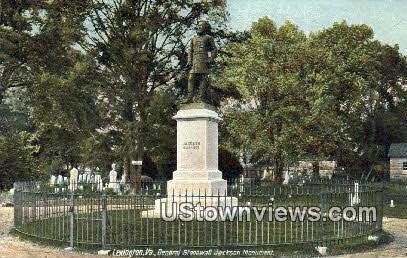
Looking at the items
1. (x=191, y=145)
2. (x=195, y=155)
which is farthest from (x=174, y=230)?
(x=191, y=145)

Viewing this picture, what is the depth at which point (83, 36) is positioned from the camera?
114 ft

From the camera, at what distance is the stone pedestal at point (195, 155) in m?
17.4

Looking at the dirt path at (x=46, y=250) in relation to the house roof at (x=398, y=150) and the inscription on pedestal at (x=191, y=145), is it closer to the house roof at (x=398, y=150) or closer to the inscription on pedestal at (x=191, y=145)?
the inscription on pedestal at (x=191, y=145)

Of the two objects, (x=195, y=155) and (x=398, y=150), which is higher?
(x=195, y=155)

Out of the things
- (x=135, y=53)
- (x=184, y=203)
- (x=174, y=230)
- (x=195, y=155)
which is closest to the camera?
(x=174, y=230)

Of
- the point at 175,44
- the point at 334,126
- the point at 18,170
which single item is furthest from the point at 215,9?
the point at 18,170

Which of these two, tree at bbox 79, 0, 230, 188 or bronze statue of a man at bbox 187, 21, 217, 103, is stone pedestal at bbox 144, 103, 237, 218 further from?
tree at bbox 79, 0, 230, 188

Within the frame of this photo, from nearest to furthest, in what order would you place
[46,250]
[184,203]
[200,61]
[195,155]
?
[46,250], [184,203], [195,155], [200,61]

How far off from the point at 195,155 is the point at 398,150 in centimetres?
4470

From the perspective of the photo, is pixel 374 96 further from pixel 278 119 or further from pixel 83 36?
pixel 83 36

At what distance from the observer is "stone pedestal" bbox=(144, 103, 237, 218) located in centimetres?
1741

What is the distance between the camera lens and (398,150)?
57.8 meters

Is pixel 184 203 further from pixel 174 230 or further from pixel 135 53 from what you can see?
pixel 135 53

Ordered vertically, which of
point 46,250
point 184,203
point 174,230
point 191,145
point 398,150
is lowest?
point 46,250
